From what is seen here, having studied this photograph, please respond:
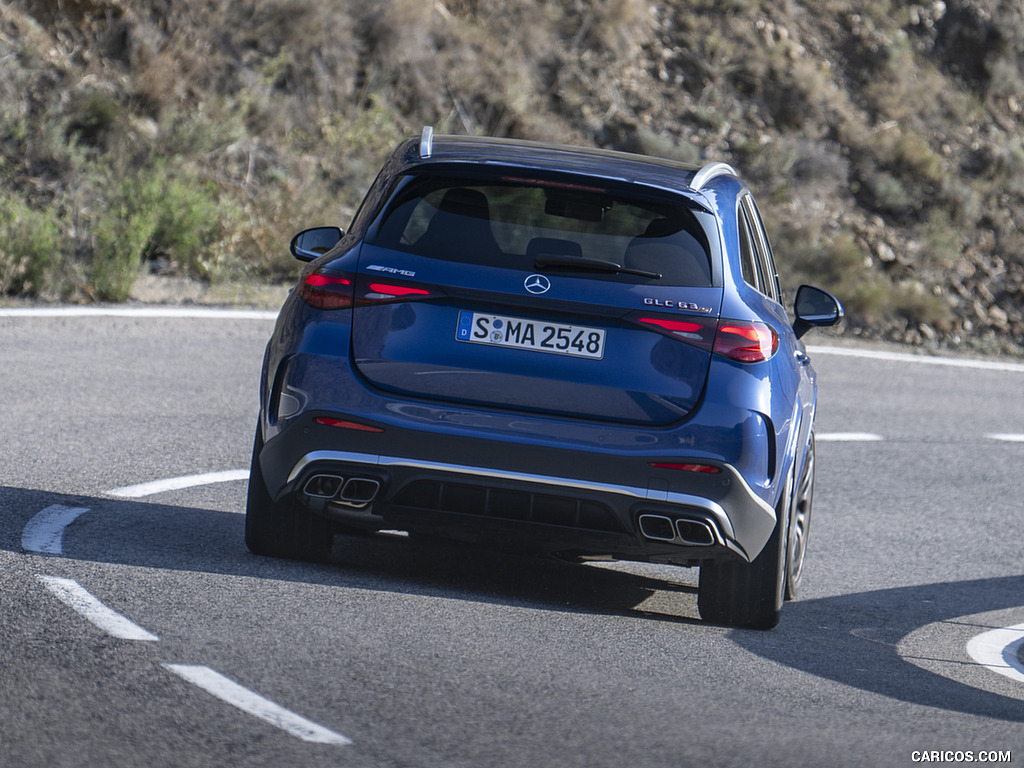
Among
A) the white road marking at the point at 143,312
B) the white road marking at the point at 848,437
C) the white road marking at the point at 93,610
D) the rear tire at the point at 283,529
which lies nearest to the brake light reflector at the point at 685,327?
the rear tire at the point at 283,529

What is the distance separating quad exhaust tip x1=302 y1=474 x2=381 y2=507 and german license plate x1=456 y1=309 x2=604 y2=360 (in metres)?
0.66

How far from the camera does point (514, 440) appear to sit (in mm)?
5406

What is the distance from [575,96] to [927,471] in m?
15.8

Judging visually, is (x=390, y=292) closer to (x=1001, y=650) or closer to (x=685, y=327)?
(x=685, y=327)

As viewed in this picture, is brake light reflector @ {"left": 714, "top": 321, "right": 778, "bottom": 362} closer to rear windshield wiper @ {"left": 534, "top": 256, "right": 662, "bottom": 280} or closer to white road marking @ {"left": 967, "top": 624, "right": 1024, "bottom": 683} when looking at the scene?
rear windshield wiper @ {"left": 534, "top": 256, "right": 662, "bottom": 280}

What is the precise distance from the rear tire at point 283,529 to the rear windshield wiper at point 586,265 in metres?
1.40

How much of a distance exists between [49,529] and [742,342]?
3.04 meters

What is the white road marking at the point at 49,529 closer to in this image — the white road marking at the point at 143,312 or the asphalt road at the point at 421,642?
the asphalt road at the point at 421,642

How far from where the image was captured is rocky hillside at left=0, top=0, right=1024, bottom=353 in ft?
53.1

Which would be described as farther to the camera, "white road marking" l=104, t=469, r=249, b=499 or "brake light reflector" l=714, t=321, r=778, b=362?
"white road marking" l=104, t=469, r=249, b=499

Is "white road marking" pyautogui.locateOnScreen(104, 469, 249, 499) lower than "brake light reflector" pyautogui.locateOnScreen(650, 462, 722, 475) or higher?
lower

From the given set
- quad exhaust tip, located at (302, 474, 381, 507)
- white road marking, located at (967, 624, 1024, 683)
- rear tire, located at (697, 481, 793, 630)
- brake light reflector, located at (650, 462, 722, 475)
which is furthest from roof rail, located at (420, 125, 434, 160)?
white road marking, located at (967, 624, 1024, 683)

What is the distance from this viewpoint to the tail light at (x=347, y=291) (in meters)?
5.48

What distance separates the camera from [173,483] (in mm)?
7766
